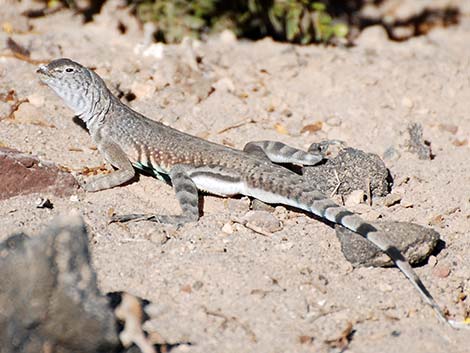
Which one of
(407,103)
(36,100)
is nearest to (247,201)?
(36,100)

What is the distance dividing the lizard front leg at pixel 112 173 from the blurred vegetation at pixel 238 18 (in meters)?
2.53

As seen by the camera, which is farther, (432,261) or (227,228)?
(227,228)

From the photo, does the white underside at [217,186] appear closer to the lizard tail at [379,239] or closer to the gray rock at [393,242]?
the lizard tail at [379,239]

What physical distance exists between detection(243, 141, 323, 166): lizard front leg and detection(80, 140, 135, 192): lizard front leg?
3.35 ft

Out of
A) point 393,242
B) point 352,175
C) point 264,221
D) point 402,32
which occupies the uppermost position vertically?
point 393,242

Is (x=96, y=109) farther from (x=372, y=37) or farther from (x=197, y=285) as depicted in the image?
(x=372, y=37)

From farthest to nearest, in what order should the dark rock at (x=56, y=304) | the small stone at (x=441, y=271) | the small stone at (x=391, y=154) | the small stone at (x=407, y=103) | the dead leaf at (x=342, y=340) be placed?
the small stone at (x=407, y=103) < the small stone at (x=391, y=154) < the small stone at (x=441, y=271) < the dead leaf at (x=342, y=340) < the dark rock at (x=56, y=304)

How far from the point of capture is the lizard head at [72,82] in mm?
6699

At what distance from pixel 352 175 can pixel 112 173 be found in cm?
194

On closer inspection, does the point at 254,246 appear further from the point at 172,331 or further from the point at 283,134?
the point at 283,134

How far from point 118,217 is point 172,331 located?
1.33 m

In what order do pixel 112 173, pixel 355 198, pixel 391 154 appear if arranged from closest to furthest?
pixel 355 198, pixel 112 173, pixel 391 154

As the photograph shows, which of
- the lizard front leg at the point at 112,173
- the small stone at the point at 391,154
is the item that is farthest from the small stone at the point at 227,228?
the small stone at the point at 391,154

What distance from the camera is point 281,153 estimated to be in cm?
660
